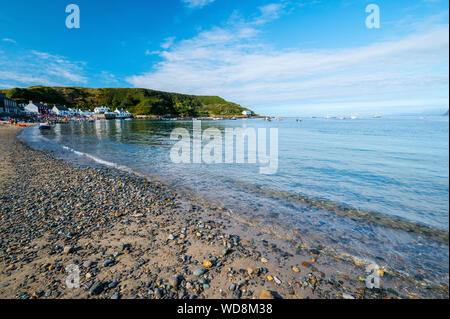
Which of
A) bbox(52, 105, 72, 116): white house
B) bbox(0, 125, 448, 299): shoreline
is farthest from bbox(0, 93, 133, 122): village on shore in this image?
bbox(0, 125, 448, 299): shoreline

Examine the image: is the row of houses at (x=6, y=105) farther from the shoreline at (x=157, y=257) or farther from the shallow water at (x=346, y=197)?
the shoreline at (x=157, y=257)

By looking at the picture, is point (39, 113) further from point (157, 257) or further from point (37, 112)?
point (157, 257)

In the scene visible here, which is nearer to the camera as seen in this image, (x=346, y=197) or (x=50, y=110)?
(x=346, y=197)

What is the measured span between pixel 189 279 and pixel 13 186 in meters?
12.5

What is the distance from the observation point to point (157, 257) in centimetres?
523

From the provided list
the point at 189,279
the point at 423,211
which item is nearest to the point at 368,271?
the point at 189,279

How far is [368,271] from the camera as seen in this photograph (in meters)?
5.07

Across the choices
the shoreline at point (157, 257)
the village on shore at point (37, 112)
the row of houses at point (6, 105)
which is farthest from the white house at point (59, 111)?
the shoreline at point (157, 257)

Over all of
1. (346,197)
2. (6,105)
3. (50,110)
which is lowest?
(346,197)

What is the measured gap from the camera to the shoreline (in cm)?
425

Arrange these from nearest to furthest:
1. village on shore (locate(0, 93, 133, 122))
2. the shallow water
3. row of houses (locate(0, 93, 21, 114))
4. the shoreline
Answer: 1. the shoreline
2. the shallow water
3. row of houses (locate(0, 93, 21, 114))
4. village on shore (locate(0, 93, 133, 122))

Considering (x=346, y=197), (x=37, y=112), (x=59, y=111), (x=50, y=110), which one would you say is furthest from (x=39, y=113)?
(x=346, y=197)

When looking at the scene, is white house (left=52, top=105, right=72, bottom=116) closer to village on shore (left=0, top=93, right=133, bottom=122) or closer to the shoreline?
village on shore (left=0, top=93, right=133, bottom=122)

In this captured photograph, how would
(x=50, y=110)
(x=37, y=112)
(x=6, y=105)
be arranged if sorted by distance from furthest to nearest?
(x=50, y=110), (x=37, y=112), (x=6, y=105)
